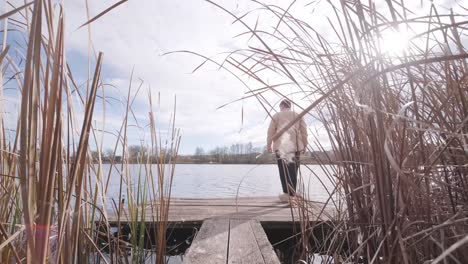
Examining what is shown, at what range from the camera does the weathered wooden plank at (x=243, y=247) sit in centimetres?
132

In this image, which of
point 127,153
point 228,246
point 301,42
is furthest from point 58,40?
point 228,246

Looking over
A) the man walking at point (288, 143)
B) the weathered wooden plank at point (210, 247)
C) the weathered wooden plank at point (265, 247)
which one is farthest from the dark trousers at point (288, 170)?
the weathered wooden plank at point (210, 247)

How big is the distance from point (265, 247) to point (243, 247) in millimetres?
113

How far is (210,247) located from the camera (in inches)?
59.7

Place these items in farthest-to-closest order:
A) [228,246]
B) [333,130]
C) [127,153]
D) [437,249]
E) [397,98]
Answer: [228,246] < [127,153] < [333,130] < [397,98] < [437,249]

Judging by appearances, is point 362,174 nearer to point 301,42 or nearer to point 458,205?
point 458,205

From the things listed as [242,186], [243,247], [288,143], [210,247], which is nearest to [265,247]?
[243,247]

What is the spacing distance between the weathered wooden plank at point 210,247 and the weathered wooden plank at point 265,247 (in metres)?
0.17

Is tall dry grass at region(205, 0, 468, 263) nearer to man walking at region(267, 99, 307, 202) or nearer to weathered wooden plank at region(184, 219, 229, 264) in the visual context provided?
man walking at region(267, 99, 307, 202)

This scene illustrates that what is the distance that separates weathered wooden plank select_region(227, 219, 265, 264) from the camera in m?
1.32

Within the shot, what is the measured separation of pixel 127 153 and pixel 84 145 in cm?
95

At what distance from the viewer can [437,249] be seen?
0.55 meters

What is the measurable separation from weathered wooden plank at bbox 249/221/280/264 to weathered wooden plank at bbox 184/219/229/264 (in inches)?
6.8

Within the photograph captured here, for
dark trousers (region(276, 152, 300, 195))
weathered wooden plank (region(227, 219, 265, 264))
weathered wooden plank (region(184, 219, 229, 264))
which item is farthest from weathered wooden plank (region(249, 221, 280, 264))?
dark trousers (region(276, 152, 300, 195))
